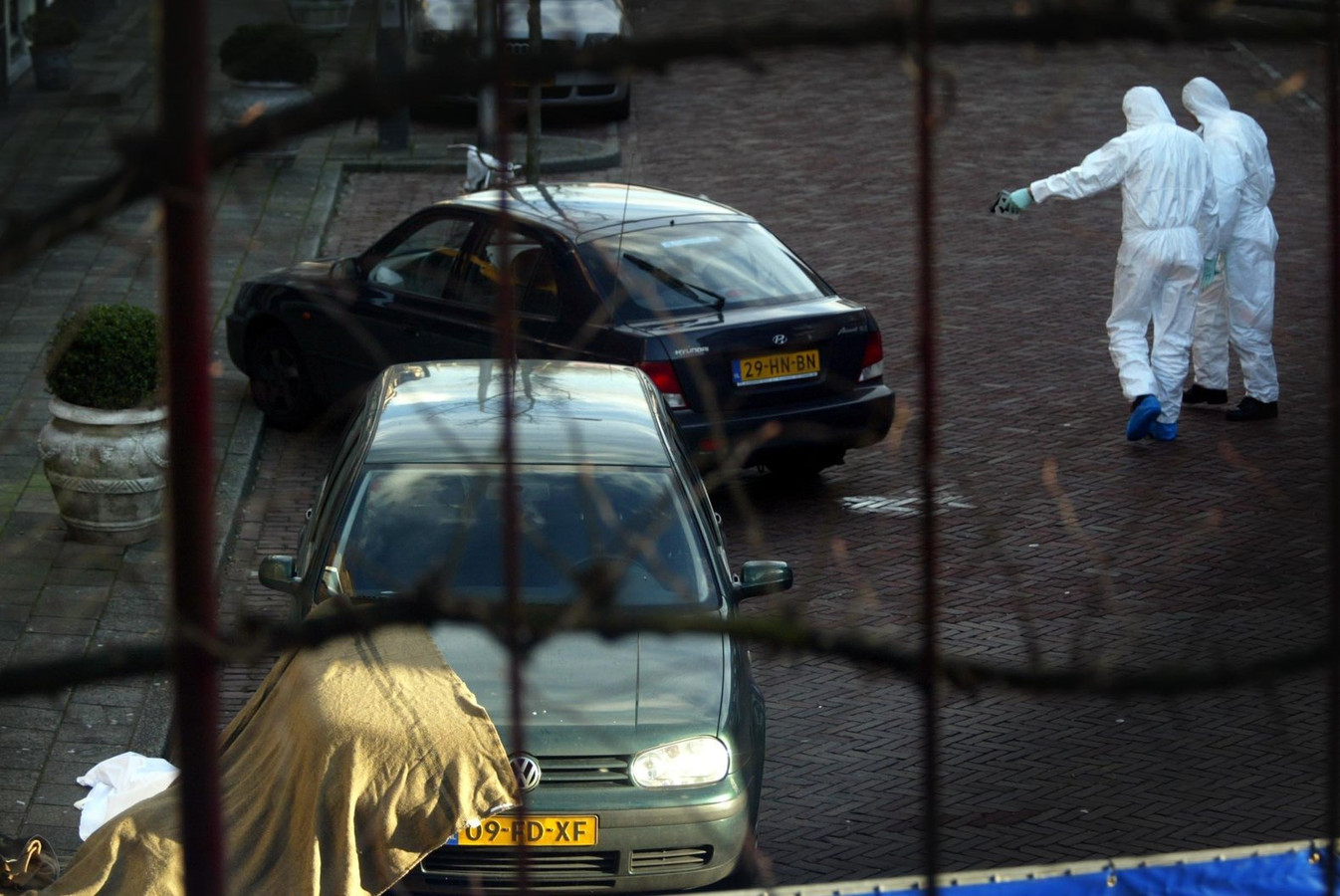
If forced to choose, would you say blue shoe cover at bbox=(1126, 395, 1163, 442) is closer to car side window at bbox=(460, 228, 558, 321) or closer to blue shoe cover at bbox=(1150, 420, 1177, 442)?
blue shoe cover at bbox=(1150, 420, 1177, 442)

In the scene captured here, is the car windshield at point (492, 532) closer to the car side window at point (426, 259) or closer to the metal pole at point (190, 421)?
the metal pole at point (190, 421)

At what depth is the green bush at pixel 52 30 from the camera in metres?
19.6

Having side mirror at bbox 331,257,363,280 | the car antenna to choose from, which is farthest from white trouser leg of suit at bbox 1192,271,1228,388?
side mirror at bbox 331,257,363,280

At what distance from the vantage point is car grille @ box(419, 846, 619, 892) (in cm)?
516

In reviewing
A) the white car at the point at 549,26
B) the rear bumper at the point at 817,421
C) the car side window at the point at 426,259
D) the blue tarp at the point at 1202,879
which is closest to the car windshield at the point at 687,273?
the rear bumper at the point at 817,421

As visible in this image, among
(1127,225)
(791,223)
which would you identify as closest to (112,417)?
(1127,225)

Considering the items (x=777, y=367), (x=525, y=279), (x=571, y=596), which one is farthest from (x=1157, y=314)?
(x=571, y=596)

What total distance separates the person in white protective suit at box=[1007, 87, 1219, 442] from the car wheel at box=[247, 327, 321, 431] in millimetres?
4284

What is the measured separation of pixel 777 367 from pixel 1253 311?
3.57m

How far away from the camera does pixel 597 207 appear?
9.71m

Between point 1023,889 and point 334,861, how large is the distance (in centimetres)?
176

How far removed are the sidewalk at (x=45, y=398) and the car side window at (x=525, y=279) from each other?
122cm

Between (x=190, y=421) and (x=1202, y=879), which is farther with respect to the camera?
(x=1202, y=879)

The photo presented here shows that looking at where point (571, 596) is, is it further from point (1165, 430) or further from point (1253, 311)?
point (1253, 311)
